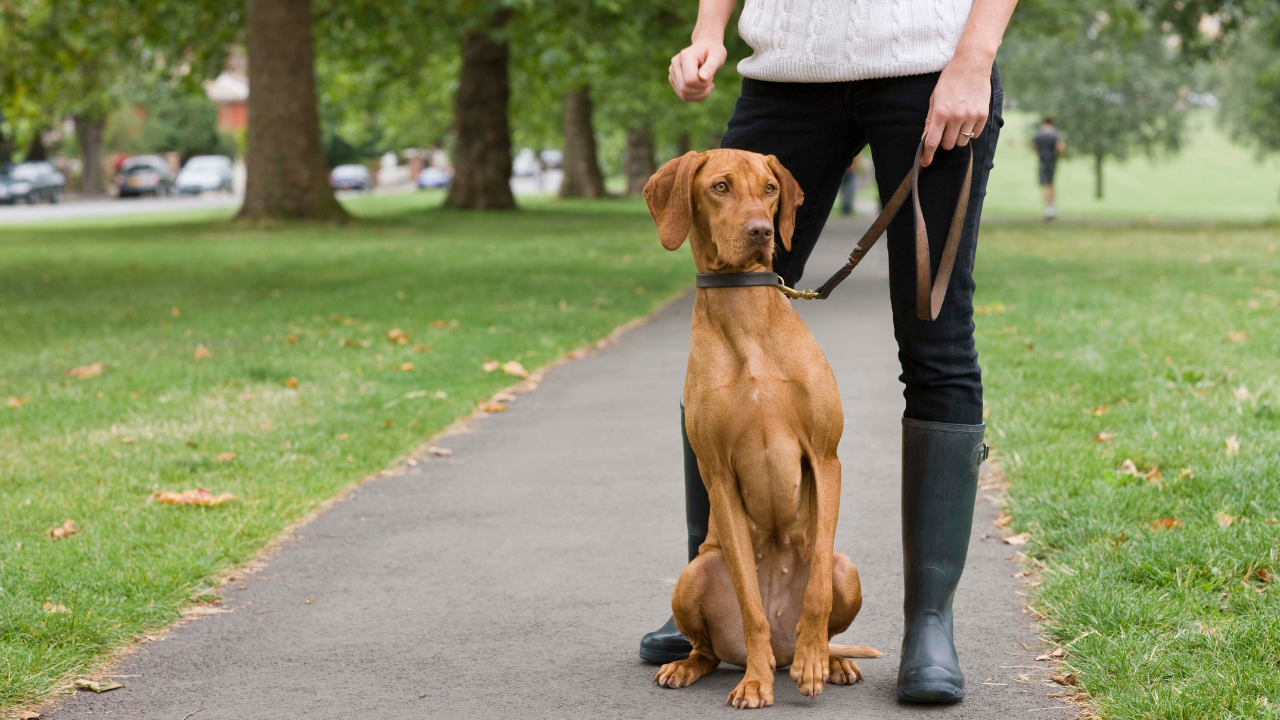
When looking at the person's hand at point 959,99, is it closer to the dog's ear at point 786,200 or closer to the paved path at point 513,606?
the dog's ear at point 786,200

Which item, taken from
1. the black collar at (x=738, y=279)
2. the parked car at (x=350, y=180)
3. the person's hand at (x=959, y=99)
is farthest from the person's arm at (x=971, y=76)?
the parked car at (x=350, y=180)

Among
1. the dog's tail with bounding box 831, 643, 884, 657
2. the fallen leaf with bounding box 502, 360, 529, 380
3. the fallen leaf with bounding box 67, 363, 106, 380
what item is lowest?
the fallen leaf with bounding box 502, 360, 529, 380

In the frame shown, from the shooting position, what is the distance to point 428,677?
3.01m

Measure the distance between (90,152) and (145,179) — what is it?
416 cm

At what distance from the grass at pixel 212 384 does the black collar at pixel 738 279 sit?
69.6 inches

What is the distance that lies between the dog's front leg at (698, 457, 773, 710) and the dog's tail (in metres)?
0.26

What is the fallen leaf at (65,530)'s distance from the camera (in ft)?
13.6

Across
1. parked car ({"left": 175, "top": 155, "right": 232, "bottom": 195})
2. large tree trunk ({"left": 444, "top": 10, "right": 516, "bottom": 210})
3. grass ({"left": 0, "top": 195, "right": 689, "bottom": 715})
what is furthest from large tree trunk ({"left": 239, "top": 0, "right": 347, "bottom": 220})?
parked car ({"left": 175, "top": 155, "right": 232, "bottom": 195})

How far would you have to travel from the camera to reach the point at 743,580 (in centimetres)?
265

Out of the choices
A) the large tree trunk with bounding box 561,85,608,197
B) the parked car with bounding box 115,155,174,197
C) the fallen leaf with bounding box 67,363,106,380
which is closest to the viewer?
the fallen leaf with bounding box 67,363,106,380

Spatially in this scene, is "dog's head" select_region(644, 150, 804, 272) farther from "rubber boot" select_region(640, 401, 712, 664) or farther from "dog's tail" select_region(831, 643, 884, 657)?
"dog's tail" select_region(831, 643, 884, 657)

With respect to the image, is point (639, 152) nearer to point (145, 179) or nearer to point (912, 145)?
point (145, 179)

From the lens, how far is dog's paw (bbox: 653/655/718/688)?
2.88 metres

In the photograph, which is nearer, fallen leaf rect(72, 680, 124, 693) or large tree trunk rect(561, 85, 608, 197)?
fallen leaf rect(72, 680, 124, 693)
